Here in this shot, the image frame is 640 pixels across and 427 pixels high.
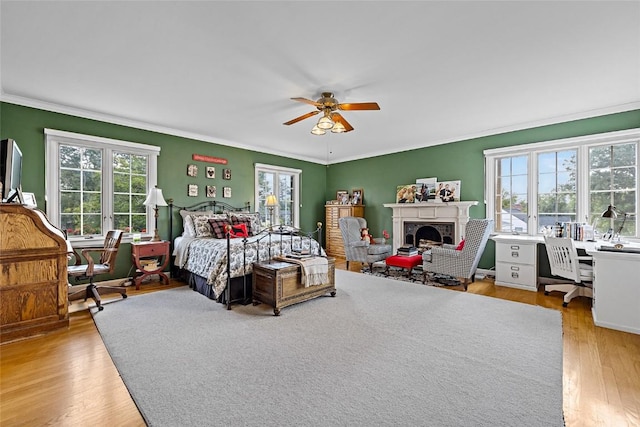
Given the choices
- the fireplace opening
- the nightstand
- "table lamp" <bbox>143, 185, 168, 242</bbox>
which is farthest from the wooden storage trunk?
the fireplace opening

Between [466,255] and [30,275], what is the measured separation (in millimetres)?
5387

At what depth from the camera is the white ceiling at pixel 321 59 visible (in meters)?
2.22

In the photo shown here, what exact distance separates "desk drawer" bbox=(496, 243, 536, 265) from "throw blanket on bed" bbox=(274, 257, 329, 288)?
9.89 ft

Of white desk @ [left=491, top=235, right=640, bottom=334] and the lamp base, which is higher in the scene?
the lamp base

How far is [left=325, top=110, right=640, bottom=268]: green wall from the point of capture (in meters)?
4.55

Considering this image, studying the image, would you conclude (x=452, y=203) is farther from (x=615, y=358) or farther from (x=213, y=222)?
(x=213, y=222)

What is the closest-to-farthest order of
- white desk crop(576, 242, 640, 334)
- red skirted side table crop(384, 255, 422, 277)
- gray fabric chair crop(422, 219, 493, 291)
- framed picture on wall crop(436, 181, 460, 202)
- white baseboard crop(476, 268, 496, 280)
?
white desk crop(576, 242, 640, 334) < gray fabric chair crop(422, 219, 493, 291) < red skirted side table crop(384, 255, 422, 277) < white baseboard crop(476, 268, 496, 280) < framed picture on wall crop(436, 181, 460, 202)

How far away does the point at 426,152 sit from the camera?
21.0 ft

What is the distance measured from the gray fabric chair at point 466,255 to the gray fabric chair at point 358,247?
1112mm

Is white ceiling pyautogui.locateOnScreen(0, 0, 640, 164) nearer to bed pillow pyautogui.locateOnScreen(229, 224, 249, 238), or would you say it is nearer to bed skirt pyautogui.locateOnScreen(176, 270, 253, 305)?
bed pillow pyautogui.locateOnScreen(229, 224, 249, 238)

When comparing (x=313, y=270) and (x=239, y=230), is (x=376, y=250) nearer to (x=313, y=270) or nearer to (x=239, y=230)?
(x=313, y=270)

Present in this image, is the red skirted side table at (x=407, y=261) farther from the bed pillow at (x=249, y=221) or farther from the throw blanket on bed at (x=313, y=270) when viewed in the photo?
the bed pillow at (x=249, y=221)

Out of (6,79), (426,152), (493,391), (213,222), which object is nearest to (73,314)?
(213,222)

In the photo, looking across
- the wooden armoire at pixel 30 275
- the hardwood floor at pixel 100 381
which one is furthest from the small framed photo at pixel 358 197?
the wooden armoire at pixel 30 275
